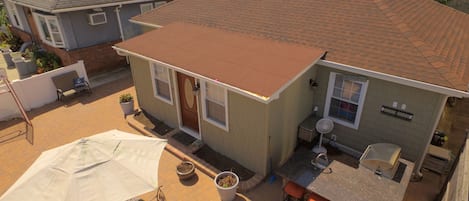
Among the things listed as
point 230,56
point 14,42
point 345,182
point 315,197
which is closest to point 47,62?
point 14,42

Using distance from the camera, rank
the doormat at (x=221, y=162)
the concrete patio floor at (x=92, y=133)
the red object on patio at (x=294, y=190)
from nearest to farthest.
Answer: the red object on patio at (x=294, y=190), the concrete patio floor at (x=92, y=133), the doormat at (x=221, y=162)

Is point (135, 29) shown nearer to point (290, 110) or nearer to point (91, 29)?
point (91, 29)

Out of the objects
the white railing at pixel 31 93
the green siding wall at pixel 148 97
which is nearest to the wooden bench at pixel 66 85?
the white railing at pixel 31 93

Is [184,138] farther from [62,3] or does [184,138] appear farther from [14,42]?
Result: [14,42]

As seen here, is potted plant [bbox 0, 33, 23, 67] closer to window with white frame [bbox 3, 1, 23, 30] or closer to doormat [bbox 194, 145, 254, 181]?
window with white frame [bbox 3, 1, 23, 30]

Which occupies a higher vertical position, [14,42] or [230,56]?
[230,56]

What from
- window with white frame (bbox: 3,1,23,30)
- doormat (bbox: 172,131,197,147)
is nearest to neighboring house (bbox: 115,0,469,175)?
doormat (bbox: 172,131,197,147)

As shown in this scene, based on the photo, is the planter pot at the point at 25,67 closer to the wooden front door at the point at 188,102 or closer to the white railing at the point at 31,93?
the white railing at the point at 31,93
